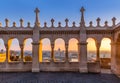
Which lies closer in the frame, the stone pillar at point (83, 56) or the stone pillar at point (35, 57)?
the stone pillar at point (83, 56)

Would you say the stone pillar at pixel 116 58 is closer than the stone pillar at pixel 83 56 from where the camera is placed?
Yes

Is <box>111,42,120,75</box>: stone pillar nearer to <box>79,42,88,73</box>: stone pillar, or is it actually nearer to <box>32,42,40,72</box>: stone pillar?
<box>79,42,88,73</box>: stone pillar

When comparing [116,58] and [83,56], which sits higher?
[83,56]

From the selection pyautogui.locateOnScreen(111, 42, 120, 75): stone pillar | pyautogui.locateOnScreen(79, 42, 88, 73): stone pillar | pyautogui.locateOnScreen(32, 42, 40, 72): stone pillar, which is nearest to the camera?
pyautogui.locateOnScreen(111, 42, 120, 75): stone pillar

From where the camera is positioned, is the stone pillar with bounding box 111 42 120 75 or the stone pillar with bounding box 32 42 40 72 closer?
the stone pillar with bounding box 111 42 120 75

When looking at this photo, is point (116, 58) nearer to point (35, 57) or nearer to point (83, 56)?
point (83, 56)

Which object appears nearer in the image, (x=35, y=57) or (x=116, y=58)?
(x=116, y=58)

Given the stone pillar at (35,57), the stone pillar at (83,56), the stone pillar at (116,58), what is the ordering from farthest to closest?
the stone pillar at (35,57), the stone pillar at (83,56), the stone pillar at (116,58)

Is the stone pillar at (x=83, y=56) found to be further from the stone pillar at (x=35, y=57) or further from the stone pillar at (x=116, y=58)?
the stone pillar at (x=35, y=57)

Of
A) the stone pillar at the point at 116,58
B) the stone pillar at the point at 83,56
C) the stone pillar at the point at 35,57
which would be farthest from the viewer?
the stone pillar at the point at 35,57

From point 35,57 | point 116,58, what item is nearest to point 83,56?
point 116,58

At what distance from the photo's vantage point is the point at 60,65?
17.7 m

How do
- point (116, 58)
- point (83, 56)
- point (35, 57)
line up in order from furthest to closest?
point (35, 57)
point (83, 56)
point (116, 58)

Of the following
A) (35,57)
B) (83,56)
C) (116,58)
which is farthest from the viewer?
(35,57)
